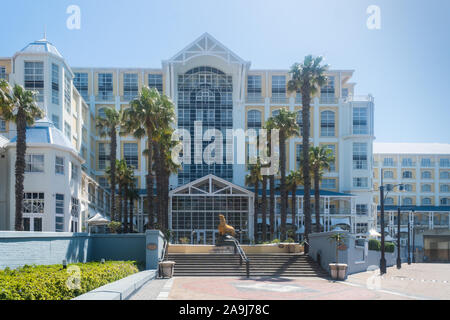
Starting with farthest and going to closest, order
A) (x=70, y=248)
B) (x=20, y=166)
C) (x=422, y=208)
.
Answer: (x=422, y=208) → (x=20, y=166) → (x=70, y=248)

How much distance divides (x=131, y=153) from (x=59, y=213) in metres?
31.6

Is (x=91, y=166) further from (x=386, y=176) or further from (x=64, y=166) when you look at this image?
(x=386, y=176)

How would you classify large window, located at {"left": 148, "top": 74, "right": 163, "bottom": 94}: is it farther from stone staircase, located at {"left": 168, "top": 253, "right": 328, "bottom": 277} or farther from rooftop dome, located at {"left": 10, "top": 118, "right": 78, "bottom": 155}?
stone staircase, located at {"left": 168, "top": 253, "right": 328, "bottom": 277}

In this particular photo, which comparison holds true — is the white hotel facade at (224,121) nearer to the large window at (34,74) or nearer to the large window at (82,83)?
the large window at (82,83)

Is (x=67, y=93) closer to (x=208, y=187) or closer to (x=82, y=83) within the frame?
(x=208, y=187)

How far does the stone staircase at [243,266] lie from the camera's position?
2658cm

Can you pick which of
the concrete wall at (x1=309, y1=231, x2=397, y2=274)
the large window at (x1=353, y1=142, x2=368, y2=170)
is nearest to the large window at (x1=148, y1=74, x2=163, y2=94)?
the large window at (x1=353, y1=142, x2=368, y2=170)

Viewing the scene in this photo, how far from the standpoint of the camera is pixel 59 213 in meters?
33.9

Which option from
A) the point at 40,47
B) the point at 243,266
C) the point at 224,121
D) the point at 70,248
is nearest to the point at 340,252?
the point at 243,266

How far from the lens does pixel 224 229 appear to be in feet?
113

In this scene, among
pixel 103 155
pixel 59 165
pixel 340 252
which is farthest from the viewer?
pixel 103 155

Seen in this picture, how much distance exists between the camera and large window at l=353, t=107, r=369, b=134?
66250 mm
